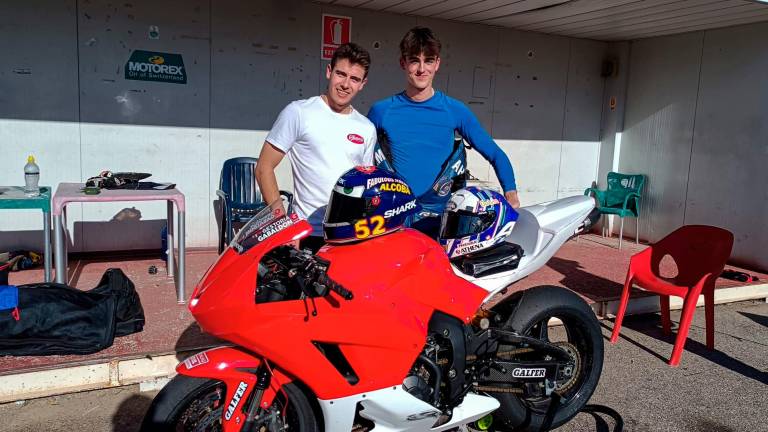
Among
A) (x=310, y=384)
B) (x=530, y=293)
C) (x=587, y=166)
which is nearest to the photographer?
(x=310, y=384)

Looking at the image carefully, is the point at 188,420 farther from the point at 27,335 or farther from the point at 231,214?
the point at 231,214

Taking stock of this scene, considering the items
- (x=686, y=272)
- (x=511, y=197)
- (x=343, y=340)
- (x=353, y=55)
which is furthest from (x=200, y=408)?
(x=686, y=272)

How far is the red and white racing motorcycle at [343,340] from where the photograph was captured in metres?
2.23

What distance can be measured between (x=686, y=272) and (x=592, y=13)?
3.16 m

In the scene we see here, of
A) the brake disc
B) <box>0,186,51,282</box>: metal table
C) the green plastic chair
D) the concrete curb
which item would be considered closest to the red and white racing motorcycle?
the brake disc

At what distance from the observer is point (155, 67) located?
5973 mm

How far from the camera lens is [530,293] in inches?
122

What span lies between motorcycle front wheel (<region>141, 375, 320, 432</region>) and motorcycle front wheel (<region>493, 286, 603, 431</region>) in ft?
3.47

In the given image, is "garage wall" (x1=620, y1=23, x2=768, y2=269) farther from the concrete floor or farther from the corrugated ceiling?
the concrete floor

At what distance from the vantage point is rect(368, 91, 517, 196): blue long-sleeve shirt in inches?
125

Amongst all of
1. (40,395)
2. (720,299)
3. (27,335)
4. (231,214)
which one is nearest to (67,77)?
(231,214)

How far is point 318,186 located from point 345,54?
25.2 inches

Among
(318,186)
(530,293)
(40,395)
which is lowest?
(40,395)

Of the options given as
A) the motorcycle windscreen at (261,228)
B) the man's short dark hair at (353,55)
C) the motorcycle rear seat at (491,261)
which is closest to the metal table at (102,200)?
the man's short dark hair at (353,55)
